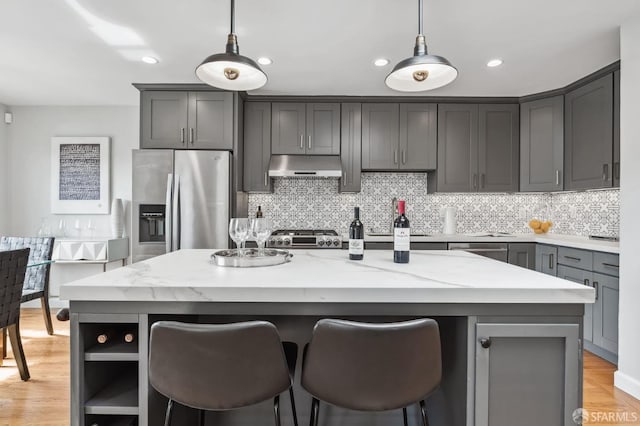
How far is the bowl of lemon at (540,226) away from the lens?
3.93 m

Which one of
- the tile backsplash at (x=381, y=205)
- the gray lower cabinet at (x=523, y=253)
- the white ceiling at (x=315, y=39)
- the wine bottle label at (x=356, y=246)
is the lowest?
the gray lower cabinet at (x=523, y=253)

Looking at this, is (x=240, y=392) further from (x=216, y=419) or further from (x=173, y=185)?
(x=173, y=185)

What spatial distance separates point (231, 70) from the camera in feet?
5.68

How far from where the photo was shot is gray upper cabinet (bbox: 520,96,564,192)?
363cm

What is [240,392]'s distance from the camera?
1062mm

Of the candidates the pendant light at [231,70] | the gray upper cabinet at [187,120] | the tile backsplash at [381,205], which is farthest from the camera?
the tile backsplash at [381,205]

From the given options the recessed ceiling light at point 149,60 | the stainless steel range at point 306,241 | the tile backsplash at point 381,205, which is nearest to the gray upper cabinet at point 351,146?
the tile backsplash at point 381,205

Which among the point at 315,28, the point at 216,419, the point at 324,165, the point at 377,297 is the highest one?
the point at 315,28

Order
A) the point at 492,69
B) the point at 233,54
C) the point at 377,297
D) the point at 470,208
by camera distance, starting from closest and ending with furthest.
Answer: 1. the point at 377,297
2. the point at 233,54
3. the point at 492,69
4. the point at 470,208

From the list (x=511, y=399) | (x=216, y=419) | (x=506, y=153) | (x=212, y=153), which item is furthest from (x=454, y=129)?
(x=216, y=419)

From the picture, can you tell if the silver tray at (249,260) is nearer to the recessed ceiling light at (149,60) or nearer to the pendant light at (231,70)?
the pendant light at (231,70)

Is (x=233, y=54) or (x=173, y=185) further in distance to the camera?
(x=173, y=185)

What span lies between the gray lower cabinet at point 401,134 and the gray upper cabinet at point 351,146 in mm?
69

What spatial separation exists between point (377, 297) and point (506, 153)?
137 inches
